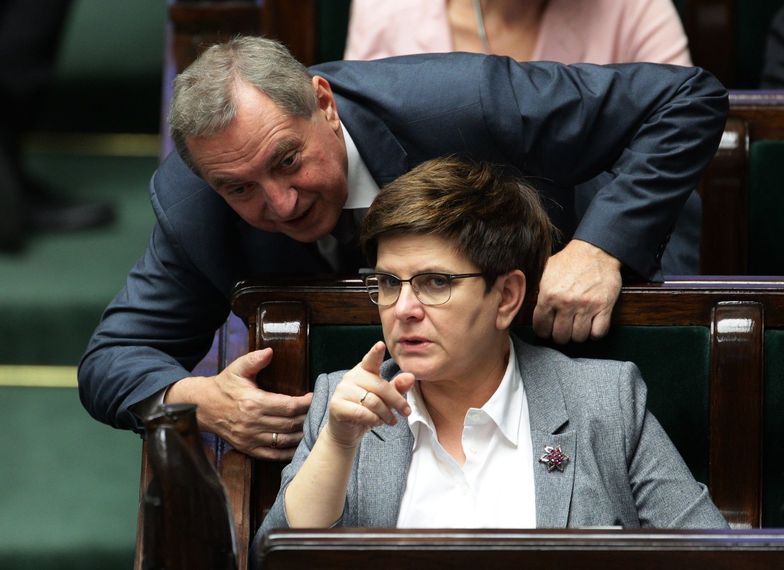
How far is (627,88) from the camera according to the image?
1207 mm

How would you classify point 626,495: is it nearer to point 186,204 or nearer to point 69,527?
point 186,204

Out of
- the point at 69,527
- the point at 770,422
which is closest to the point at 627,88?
the point at 770,422

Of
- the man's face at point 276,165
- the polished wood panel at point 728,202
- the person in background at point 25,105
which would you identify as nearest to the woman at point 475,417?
the man's face at point 276,165

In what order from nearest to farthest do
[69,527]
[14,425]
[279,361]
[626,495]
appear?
[626,495] < [279,361] < [69,527] < [14,425]

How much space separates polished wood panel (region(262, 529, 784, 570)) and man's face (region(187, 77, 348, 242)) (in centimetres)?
44

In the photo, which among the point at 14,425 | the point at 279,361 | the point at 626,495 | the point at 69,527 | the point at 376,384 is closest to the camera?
the point at 376,384

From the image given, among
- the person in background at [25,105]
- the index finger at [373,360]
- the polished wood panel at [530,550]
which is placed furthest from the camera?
the person in background at [25,105]

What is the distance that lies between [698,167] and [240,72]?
15.1 inches

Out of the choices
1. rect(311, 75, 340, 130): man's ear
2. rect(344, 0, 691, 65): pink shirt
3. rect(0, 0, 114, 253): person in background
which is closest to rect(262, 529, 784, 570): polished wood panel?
rect(311, 75, 340, 130): man's ear

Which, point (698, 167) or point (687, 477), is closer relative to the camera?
point (687, 477)

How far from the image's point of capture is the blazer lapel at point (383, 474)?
1.01 m

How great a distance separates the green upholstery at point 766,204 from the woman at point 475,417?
1.60ft

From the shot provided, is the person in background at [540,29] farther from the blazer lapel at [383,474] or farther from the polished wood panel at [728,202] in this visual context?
the blazer lapel at [383,474]

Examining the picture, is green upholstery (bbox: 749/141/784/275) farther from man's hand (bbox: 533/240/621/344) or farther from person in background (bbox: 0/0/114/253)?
person in background (bbox: 0/0/114/253)
